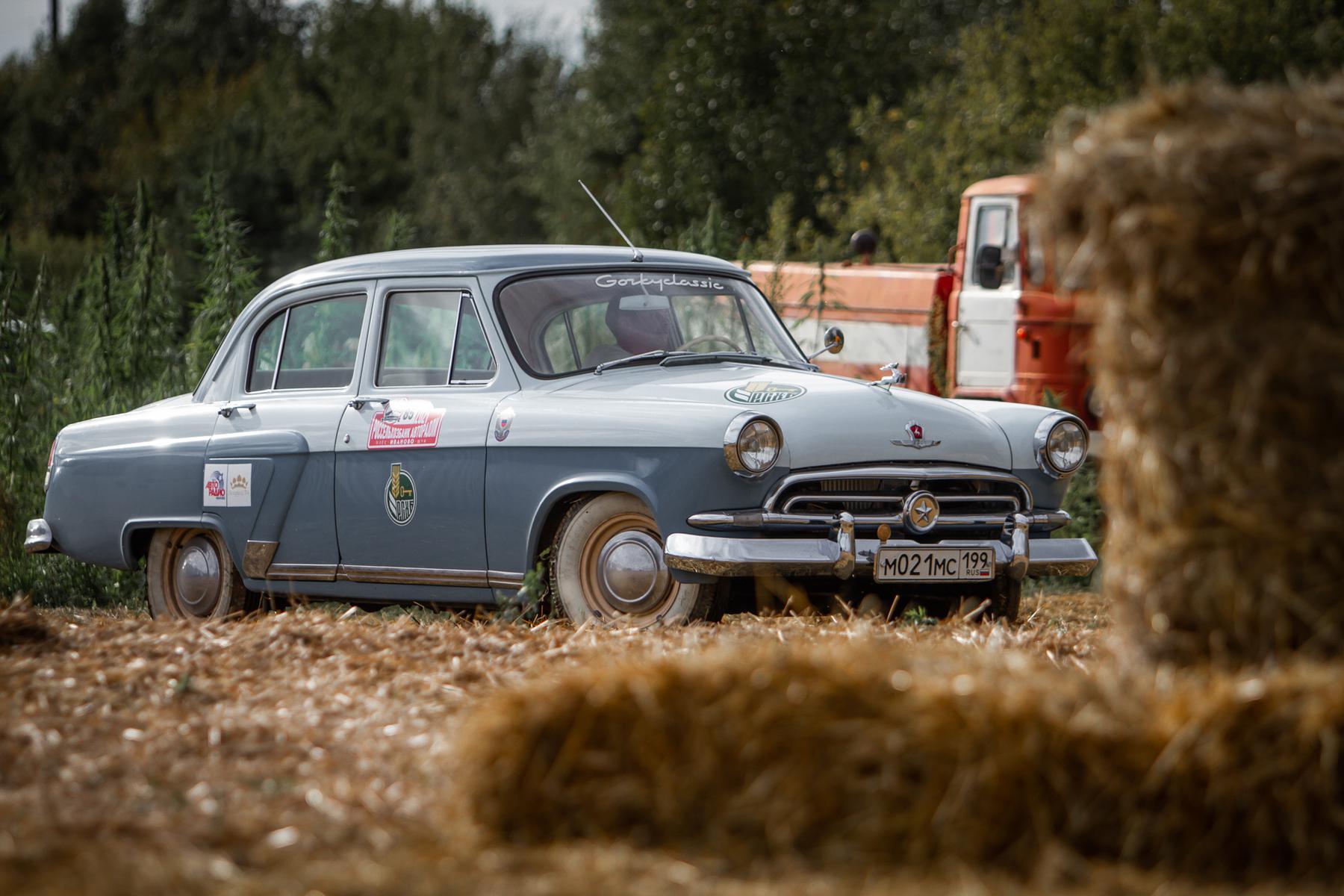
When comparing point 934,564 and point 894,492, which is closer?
point 934,564

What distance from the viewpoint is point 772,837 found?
3148 mm

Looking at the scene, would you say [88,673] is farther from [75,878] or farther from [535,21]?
[535,21]

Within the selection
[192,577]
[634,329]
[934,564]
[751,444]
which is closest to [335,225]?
[192,577]

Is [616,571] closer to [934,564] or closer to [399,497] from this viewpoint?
[399,497]

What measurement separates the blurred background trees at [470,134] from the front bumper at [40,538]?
109 cm

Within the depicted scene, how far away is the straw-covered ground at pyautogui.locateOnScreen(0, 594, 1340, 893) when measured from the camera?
9.93 ft

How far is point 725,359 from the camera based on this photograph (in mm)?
7520

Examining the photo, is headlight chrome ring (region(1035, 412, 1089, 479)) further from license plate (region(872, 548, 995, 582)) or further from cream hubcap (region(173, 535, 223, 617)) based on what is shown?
cream hubcap (region(173, 535, 223, 617))

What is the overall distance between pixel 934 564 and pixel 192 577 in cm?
364

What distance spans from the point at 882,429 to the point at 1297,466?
3.32 metres

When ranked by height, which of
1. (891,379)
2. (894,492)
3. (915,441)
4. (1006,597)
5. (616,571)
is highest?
(891,379)

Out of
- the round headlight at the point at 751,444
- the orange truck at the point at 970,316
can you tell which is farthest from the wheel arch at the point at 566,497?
the orange truck at the point at 970,316

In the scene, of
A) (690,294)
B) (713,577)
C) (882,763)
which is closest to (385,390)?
(690,294)

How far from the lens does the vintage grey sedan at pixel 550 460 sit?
645cm
